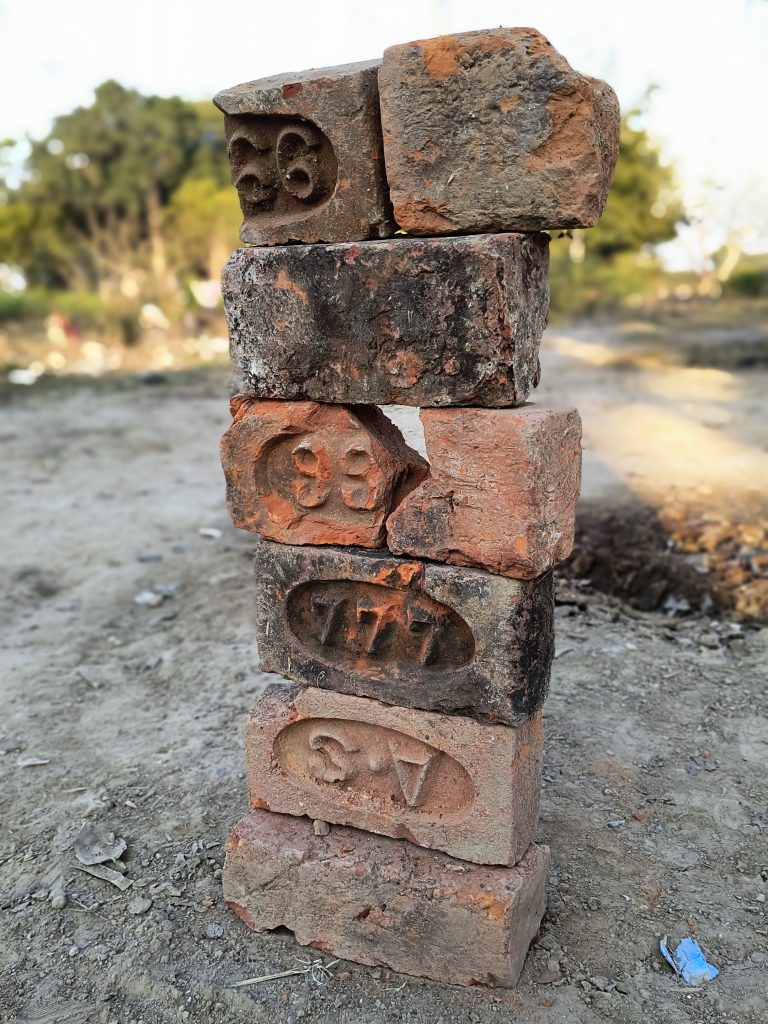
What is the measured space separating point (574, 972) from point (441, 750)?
83cm

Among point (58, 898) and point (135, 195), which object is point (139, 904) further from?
point (135, 195)

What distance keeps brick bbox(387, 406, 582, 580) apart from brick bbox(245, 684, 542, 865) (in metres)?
0.53

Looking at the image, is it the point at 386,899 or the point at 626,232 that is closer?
the point at 386,899

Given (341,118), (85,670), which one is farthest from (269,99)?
(85,670)

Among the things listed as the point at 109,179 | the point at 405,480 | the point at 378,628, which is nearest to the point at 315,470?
the point at 405,480

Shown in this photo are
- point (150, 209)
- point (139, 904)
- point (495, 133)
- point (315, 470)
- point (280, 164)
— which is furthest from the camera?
point (150, 209)

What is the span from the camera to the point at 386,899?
2.71 meters

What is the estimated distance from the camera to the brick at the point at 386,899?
103 inches

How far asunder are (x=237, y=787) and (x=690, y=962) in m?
1.88

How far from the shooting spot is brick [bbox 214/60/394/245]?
2.26 meters

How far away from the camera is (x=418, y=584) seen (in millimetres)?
2488

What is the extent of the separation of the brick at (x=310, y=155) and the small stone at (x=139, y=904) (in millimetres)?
2263

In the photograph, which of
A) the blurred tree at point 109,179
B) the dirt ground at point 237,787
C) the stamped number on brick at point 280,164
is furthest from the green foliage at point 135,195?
the stamped number on brick at point 280,164

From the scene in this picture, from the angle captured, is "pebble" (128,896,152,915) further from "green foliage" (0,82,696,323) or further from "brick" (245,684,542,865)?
"green foliage" (0,82,696,323)
